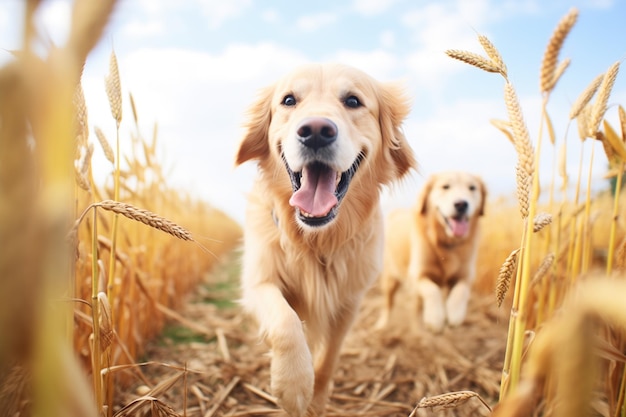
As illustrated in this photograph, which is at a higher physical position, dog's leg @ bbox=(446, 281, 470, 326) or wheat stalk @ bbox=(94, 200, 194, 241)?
wheat stalk @ bbox=(94, 200, 194, 241)

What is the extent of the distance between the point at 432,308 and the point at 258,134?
2095 millimetres

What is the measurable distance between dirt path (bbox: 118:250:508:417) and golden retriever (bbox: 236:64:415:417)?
375mm

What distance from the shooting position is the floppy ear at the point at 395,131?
105 inches

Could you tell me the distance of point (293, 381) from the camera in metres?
1.70

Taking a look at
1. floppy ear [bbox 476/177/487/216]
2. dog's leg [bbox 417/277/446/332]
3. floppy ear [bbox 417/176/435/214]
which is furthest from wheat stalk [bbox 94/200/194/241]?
floppy ear [bbox 476/177/487/216]

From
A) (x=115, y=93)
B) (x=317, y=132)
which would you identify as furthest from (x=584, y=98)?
(x=115, y=93)

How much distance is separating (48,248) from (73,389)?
0.22 metres

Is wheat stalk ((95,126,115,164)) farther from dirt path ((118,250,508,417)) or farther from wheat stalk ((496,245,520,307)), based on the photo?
wheat stalk ((496,245,520,307))

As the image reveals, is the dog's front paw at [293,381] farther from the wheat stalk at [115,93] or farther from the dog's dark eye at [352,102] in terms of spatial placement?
the dog's dark eye at [352,102]

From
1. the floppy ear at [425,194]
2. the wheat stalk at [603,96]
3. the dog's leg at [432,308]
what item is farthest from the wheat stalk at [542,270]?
the floppy ear at [425,194]

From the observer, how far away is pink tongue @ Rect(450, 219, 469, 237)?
12.6 ft

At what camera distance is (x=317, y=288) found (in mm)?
2352

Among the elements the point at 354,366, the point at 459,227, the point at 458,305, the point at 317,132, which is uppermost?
the point at 317,132

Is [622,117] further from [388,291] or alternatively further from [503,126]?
[388,291]
